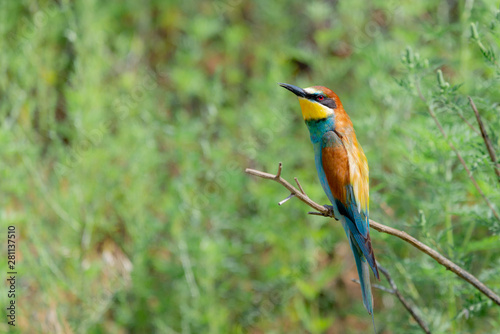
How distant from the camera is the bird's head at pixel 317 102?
218 centimetres

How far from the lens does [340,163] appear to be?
2.13m

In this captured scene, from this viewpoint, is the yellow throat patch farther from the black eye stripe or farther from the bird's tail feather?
the bird's tail feather

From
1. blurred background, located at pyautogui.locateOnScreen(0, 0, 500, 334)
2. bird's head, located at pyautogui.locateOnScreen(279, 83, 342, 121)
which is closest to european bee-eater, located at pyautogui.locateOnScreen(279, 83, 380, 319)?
bird's head, located at pyautogui.locateOnScreen(279, 83, 342, 121)

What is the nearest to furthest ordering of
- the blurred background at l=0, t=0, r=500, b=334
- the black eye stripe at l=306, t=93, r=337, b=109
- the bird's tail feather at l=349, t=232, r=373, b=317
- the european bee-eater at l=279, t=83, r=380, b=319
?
the bird's tail feather at l=349, t=232, r=373, b=317 < the european bee-eater at l=279, t=83, r=380, b=319 < the black eye stripe at l=306, t=93, r=337, b=109 < the blurred background at l=0, t=0, r=500, b=334

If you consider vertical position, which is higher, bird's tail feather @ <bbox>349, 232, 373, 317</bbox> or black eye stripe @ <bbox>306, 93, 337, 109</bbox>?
black eye stripe @ <bbox>306, 93, 337, 109</bbox>

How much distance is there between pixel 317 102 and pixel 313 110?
38mm

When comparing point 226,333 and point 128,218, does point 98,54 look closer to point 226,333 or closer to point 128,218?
point 128,218

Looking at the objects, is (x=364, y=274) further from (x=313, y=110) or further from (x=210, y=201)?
(x=210, y=201)

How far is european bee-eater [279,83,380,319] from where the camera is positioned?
2.03 metres

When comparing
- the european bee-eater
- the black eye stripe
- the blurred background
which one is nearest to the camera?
the european bee-eater

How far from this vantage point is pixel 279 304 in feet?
10.5

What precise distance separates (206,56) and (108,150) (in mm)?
2102

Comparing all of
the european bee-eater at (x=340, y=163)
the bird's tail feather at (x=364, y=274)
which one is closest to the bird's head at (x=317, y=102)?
the european bee-eater at (x=340, y=163)

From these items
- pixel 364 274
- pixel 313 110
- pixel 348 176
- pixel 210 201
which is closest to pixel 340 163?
pixel 348 176
